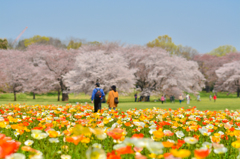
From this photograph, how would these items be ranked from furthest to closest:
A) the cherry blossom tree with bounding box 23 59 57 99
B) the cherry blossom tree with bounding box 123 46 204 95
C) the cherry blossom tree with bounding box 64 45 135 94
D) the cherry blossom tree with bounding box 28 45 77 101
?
the cherry blossom tree with bounding box 123 46 204 95 → the cherry blossom tree with bounding box 28 45 77 101 → the cherry blossom tree with bounding box 23 59 57 99 → the cherry blossom tree with bounding box 64 45 135 94

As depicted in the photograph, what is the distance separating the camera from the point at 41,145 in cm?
303

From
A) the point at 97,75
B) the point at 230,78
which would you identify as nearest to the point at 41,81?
the point at 97,75

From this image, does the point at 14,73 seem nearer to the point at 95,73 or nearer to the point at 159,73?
the point at 95,73

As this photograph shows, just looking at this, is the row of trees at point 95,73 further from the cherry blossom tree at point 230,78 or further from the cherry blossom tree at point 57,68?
the cherry blossom tree at point 230,78

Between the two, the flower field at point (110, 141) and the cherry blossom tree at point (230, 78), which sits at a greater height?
the cherry blossom tree at point (230, 78)

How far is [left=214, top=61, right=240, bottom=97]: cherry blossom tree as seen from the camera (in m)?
54.9

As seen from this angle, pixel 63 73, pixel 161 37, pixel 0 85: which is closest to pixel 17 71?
pixel 0 85

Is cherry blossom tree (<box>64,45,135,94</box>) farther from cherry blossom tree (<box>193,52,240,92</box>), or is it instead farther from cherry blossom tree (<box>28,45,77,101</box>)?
cherry blossom tree (<box>193,52,240,92</box>)

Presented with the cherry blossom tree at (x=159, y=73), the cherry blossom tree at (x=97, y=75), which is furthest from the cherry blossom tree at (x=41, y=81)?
the cherry blossom tree at (x=159, y=73)

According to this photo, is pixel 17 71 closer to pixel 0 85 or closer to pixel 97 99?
pixel 0 85

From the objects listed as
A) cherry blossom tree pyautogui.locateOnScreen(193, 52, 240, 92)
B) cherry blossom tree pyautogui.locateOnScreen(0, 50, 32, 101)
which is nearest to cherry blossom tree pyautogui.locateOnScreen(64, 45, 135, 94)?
cherry blossom tree pyautogui.locateOnScreen(0, 50, 32, 101)

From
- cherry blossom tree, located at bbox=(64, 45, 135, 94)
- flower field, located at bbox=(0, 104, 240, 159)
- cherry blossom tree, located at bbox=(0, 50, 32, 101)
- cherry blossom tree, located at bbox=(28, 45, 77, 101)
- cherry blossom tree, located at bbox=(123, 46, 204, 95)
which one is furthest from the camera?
cherry blossom tree, located at bbox=(123, 46, 204, 95)

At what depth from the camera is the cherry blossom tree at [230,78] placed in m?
54.9

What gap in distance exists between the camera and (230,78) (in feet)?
180
